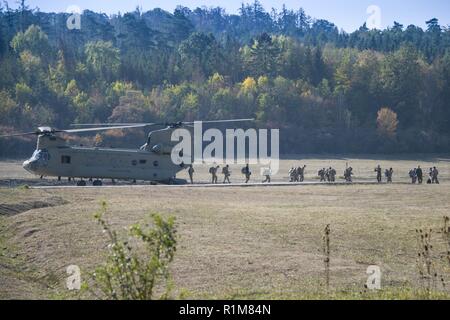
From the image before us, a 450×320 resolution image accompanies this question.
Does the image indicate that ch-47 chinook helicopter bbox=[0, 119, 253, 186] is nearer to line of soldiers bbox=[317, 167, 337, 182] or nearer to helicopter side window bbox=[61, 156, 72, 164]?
helicopter side window bbox=[61, 156, 72, 164]

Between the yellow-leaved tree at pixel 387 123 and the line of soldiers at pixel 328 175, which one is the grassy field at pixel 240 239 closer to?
the line of soldiers at pixel 328 175

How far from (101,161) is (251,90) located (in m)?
68.4

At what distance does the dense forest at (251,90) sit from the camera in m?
96.2

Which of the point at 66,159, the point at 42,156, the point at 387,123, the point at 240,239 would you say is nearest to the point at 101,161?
the point at 66,159

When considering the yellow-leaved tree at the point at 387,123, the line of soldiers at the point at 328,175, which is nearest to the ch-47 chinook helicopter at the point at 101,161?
the line of soldiers at the point at 328,175

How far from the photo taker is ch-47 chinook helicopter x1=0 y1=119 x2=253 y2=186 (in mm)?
38062

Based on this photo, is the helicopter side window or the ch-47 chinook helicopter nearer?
the ch-47 chinook helicopter

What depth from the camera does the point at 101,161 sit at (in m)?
39.1

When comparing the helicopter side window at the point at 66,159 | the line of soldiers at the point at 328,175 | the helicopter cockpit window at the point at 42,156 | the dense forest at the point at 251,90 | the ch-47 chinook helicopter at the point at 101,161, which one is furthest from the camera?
the dense forest at the point at 251,90

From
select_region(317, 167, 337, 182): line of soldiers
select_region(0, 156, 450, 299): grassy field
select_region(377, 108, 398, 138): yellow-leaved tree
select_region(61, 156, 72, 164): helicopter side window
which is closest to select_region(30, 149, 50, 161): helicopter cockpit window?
select_region(61, 156, 72, 164): helicopter side window

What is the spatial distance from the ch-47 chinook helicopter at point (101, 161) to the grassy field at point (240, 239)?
425 centimetres

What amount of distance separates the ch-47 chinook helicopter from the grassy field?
4247 mm

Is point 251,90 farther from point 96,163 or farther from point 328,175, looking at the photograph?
point 96,163

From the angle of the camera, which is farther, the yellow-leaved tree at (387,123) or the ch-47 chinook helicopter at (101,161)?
the yellow-leaved tree at (387,123)
